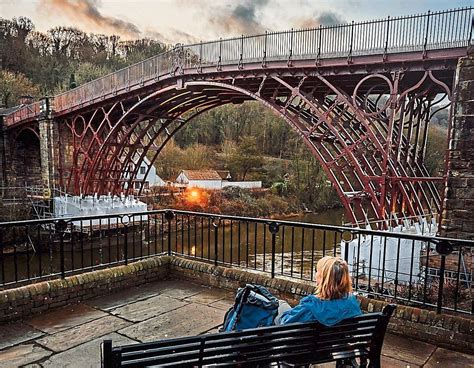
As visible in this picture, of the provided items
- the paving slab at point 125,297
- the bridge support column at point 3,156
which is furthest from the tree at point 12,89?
the paving slab at point 125,297

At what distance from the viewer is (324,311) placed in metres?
2.28

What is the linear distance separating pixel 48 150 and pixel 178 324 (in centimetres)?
1974

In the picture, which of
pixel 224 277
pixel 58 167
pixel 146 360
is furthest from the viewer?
pixel 58 167

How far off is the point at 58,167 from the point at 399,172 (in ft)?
59.3

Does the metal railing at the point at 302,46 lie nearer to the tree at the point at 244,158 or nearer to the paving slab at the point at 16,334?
the paving slab at the point at 16,334

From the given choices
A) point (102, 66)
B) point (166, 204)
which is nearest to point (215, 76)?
point (166, 204)

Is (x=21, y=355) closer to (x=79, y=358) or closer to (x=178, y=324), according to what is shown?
(x=79, y=358)

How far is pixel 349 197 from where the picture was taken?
397 inches

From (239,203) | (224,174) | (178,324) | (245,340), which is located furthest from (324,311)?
(224,174)

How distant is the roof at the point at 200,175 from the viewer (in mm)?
31566

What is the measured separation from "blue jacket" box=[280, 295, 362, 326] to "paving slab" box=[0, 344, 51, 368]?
93.4 inches

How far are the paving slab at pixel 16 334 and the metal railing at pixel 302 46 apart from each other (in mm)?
8678

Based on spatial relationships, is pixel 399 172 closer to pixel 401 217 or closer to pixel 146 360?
pixel 401 217

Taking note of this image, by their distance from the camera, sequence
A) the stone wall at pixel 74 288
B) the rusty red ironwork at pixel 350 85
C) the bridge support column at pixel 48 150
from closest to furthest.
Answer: the stone wall at pixel 74 288, the rusty red ironwork at pixel 350 85, the bridge support column at pixel 48 150
